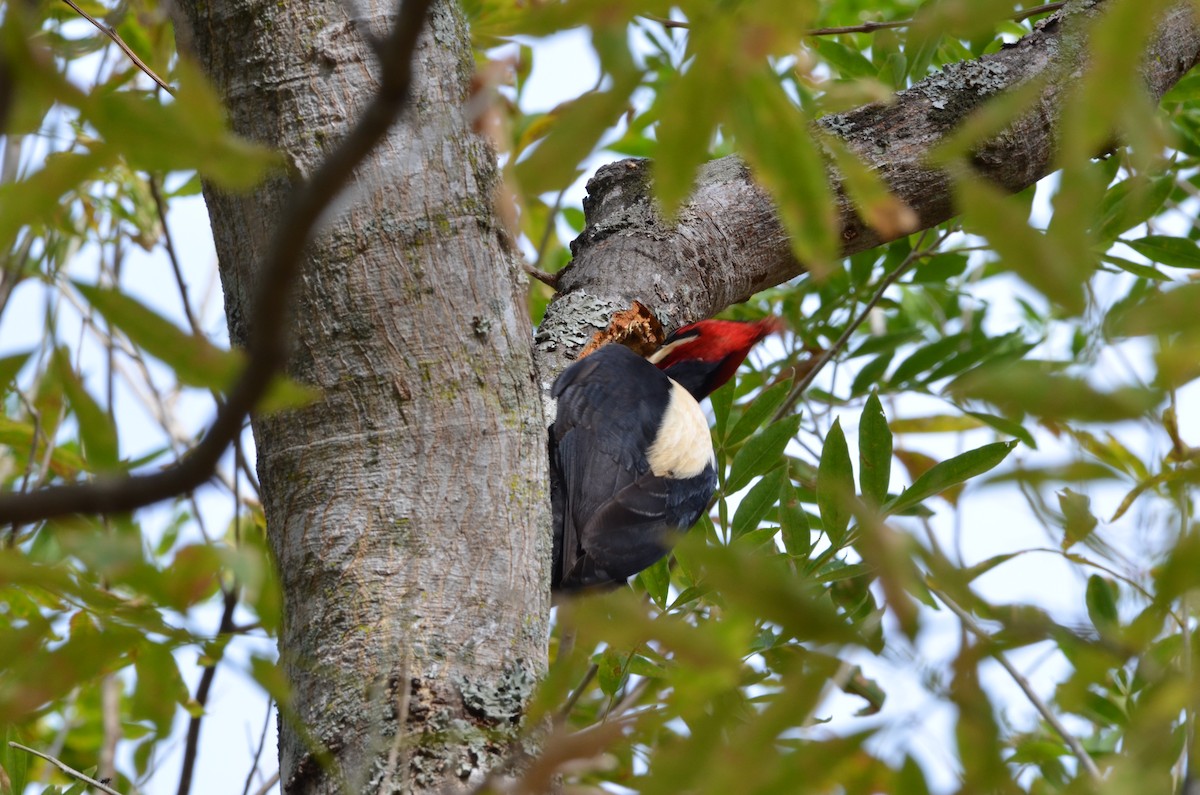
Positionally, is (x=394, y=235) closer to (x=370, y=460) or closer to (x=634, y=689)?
(x=370, y=460)

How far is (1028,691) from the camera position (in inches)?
88.1

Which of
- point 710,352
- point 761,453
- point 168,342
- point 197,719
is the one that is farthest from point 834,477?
point 197,719

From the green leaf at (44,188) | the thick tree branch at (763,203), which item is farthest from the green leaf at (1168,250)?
the green leaf at (44,188)

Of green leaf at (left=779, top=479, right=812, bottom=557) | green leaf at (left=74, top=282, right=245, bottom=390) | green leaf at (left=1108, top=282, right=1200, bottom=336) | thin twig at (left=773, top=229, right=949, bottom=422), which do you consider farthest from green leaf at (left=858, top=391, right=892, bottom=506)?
green leaf at (left=74, top=282, right=245, bottom=390)

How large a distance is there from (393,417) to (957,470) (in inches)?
49.9

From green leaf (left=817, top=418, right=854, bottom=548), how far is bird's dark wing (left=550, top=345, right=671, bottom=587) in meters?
0.64

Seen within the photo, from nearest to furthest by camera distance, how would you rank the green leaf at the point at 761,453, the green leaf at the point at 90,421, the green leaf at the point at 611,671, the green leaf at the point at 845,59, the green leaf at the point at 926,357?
1. the green leaf at the point at 90,421
2. the green leaf at the point at 611,671
3. the green leaf at the point at 761,453
4. the green leaf at the point at 845,59
5. the green leaf at the point at 926,357

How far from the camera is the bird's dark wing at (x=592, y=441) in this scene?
2744 millimetres

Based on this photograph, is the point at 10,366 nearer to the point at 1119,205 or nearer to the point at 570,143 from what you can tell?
the point at 570,143

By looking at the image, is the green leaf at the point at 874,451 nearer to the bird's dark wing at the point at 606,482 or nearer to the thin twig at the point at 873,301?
the bird's dark wing at the point at 606,482

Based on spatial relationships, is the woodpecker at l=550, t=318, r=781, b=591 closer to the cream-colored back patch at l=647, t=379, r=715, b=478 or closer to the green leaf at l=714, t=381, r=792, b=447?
the cream-colored back patch at l=647, t=379, r=715, b=478

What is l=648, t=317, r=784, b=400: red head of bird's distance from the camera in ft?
11.5

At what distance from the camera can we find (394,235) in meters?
1.67

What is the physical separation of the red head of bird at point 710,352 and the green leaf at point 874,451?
1.11 metres
